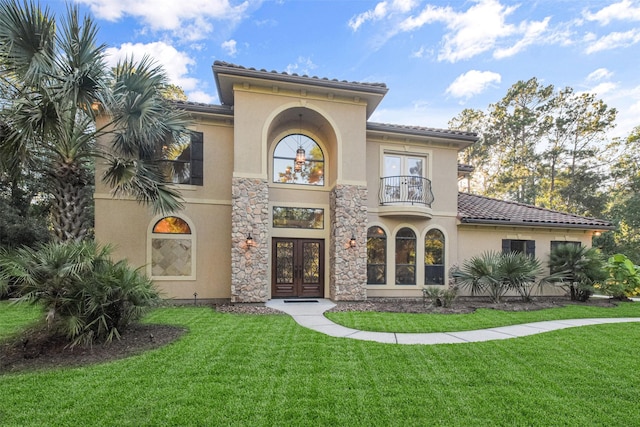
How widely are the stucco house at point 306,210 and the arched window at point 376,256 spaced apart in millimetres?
38

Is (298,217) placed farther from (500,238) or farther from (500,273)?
(500,238)

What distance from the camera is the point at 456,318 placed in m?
7.56

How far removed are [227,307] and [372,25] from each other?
517 inches

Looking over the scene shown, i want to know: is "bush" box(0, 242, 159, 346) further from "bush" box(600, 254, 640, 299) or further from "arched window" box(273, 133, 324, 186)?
"bush" box(600, 254, 640, 299)

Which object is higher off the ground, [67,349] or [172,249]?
[172,249]

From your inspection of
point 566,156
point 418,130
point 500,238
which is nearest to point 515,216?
point 500,238

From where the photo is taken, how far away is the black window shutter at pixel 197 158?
994 cm

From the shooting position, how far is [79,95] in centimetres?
580

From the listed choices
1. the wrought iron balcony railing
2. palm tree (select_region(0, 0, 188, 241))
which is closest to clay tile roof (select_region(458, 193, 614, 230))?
the wrought iron balcony railing

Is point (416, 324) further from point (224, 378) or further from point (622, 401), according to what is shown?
point (224, 378)

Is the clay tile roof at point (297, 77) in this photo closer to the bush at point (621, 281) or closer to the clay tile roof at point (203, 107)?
the clay tile roof at point (203, 107)

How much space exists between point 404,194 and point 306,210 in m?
3.80

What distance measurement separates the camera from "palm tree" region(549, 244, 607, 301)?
10.5 meters

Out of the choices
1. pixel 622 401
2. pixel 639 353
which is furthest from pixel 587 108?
pixel 622 401
